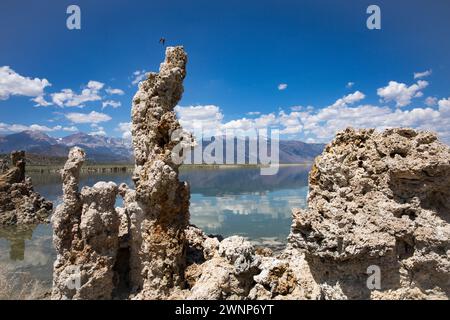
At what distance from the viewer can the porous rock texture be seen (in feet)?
23.8

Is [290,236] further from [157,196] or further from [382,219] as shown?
[157,196]

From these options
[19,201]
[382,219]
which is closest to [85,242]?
[382,219]

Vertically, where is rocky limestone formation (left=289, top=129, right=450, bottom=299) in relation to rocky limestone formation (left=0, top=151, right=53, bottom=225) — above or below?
above

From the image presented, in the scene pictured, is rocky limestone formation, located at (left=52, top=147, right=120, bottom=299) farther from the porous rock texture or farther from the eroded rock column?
the eroded rock column

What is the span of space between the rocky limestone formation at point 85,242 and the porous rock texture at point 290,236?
0.03 meters

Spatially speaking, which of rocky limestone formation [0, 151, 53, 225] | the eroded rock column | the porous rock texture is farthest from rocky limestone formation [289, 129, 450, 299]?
rocky limestone formation [0, 151, 53, 225]

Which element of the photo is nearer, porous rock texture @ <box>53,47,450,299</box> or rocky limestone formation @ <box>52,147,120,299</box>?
porous rock texture @ <box>53,47,450,299</box>

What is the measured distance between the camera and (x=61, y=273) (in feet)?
27.2

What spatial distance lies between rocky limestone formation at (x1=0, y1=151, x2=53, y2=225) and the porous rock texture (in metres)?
27.6

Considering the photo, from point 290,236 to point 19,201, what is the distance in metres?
33.5

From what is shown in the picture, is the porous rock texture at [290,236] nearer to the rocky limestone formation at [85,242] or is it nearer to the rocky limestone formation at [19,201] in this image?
the rocky limestone formation at [85,242]

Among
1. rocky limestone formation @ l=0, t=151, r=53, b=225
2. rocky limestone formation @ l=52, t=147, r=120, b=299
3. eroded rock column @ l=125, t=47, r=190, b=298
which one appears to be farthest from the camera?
rocky limestone formation @ l=0, t=151, r=53, b=225
